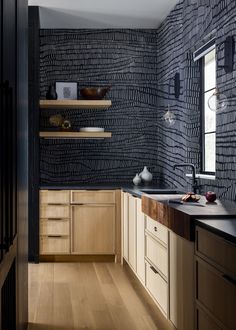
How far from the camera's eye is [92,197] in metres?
6.20

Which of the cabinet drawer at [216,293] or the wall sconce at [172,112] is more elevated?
the wall sconce at [172,112]

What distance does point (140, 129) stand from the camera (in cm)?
696

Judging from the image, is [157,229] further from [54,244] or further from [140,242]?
[54,244]

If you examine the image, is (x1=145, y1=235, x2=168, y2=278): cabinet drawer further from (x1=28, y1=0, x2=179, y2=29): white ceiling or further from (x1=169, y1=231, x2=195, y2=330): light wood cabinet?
(x1=28, y1=0, x2=179, y2=29): white ceiling

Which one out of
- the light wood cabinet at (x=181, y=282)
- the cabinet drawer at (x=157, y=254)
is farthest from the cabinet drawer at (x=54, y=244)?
the light wood cabinet at (x=181, y=282)

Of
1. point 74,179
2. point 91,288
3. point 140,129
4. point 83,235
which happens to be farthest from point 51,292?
point 140,129

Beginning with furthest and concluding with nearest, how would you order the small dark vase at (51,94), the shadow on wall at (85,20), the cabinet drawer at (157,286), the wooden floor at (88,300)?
the small dark vase at (51,94) → the shadow on wall at (85,20) → the wooden floor at (88,300) → the cabinet drawer at (157,286)

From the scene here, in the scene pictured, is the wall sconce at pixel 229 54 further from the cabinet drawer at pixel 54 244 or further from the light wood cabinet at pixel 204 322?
the cabinet drawer at pixel 54 244

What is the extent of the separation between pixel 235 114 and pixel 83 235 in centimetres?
281

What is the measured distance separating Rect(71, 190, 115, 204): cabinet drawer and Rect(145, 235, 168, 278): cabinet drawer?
164 cm

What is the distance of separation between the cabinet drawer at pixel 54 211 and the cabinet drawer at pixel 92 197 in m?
0.13

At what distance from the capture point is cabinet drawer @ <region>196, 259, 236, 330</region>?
226cm

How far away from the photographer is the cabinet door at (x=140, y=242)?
187 inches

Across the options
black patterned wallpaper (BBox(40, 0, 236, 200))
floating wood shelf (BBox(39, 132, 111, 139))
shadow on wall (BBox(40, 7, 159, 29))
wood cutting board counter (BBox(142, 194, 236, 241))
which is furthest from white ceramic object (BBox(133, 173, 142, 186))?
wood cutting board counter (BBox(142, 194, 236, 241))
